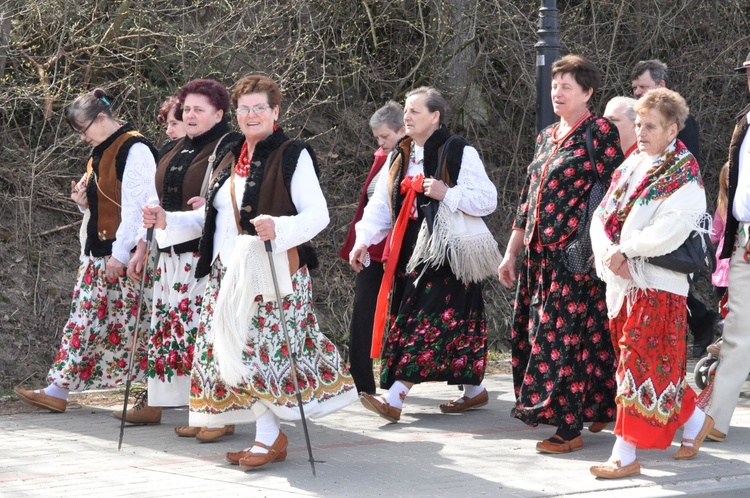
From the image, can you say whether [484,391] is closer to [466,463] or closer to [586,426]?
[586,426]

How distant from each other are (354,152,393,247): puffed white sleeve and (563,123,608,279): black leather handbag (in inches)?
59.3

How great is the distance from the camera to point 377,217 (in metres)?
7.16

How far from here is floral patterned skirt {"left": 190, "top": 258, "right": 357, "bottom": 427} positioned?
5.58 m

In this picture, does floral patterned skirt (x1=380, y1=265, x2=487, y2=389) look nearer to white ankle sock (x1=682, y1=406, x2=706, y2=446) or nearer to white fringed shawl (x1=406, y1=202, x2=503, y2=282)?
white fringed shawl (x1=406, y1=202, x2=503, y2=282)

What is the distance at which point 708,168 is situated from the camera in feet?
42.6

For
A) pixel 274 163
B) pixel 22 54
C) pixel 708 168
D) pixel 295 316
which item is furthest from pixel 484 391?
pixel 708 168

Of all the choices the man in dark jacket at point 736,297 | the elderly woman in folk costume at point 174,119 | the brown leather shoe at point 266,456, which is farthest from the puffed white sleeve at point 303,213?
the man in dark jacket at point 736,297

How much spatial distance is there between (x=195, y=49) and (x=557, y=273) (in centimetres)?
539

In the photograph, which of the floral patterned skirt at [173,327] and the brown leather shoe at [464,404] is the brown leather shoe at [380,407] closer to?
the brown leather shoe at [464,404]

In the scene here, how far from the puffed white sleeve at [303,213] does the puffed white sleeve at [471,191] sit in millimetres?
1318

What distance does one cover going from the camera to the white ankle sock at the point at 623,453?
17.9 feet

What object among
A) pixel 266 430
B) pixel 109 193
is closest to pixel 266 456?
pixel 266 430

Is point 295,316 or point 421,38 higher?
point 421,38

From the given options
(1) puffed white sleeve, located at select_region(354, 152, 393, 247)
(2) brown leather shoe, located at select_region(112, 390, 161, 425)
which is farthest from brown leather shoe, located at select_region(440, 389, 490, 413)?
(2) brown leather shoe, located at select_region(112, 390, 161, 425)
